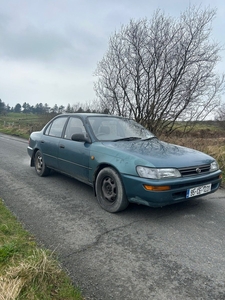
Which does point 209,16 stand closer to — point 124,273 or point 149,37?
point 149,37

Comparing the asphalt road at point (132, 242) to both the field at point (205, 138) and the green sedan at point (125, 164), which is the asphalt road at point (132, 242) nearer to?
the green sedan at point (125, 164)

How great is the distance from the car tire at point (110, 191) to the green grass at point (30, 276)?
1274mm

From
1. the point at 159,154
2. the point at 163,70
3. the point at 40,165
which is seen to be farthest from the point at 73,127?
the point at 163,70

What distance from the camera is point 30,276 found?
6.05 ft

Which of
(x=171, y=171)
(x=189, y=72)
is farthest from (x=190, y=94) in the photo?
(x=171, y=171)

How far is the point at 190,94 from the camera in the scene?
33.3ft

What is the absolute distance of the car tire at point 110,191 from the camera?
3.29m

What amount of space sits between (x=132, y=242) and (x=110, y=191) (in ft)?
3.35

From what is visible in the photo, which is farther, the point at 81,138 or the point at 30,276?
the point at 81,138

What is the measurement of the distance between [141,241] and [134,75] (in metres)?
9.62

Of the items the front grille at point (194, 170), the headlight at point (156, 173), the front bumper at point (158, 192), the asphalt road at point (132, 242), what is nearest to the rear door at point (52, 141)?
the asphalt road at point (132, 242)

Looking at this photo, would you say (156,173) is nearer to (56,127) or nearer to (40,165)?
(56,127)

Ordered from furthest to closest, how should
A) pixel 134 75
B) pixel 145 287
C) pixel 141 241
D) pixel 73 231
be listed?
pixel 134 75 < pixel 73 231 < pixel 141 241 < pixel 145 287

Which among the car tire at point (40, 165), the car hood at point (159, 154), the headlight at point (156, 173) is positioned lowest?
the car tire at point (40, 165)
